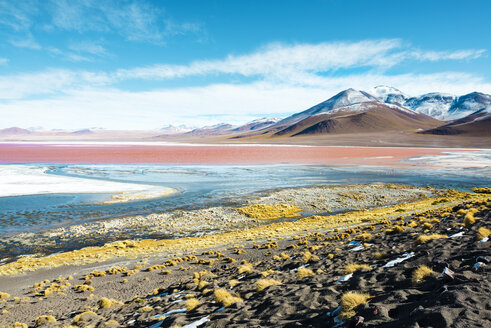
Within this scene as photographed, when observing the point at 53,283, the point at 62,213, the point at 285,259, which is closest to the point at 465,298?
the point at 285,259

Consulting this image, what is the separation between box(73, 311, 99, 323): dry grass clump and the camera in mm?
7711

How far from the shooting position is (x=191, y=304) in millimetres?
7727

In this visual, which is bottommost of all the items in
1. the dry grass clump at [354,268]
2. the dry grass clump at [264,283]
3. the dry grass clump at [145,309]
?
the dry grass clump at [145,309]

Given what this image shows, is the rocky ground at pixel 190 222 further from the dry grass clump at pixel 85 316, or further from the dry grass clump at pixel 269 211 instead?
the dry grass clump at pixel 85 316

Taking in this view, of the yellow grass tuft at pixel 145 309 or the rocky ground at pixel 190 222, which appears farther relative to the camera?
the rocky ground at pixel 190 222

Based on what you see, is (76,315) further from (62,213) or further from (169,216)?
(62,213)

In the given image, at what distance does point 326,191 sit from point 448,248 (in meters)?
19.7

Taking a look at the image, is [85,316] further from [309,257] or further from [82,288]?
[309,257]

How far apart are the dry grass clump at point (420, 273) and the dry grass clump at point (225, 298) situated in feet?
13.4

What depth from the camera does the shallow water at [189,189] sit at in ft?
65.5

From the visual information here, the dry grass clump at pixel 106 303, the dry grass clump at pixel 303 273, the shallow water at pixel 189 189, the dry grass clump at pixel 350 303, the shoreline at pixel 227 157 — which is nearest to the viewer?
the dry grass clump at pixel 350 303

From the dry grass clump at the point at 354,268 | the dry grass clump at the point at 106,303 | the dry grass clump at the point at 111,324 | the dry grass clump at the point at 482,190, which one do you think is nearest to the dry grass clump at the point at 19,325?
the dry grass clump at the point at 106,303

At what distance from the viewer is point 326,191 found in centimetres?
2781

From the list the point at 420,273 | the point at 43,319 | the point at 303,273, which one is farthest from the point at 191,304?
the point at 420,273
